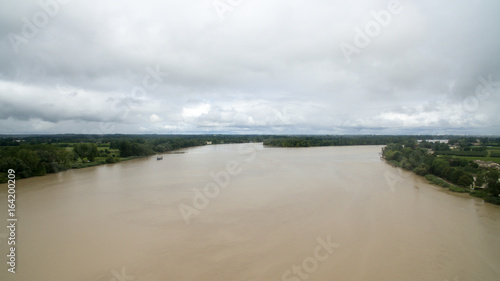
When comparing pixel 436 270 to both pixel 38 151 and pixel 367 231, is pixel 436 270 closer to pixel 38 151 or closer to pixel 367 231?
pixel 367 231

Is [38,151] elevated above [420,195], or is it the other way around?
[38,151]

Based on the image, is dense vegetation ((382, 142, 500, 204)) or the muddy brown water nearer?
the muddy brown water

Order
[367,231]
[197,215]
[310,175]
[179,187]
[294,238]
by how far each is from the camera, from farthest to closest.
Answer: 1. [310,175]
2. [179,187]
3. [197,215]
4. [367,231]
5. [294,238]

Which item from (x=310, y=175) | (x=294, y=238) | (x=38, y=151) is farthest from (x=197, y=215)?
(x=38, y=151)

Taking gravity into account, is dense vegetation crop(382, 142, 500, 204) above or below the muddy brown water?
above

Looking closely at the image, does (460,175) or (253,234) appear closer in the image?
(253,234)

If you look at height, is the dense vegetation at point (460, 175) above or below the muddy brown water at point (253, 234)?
above

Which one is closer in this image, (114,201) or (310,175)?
(114,201)

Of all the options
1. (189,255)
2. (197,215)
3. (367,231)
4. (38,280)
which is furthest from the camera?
(197,215)
